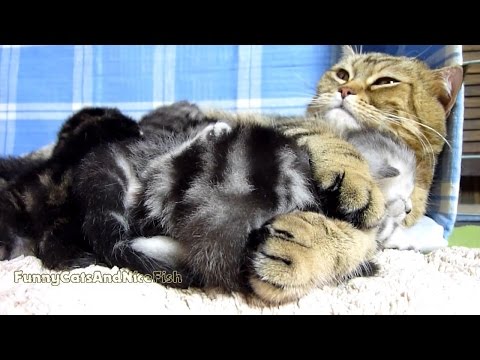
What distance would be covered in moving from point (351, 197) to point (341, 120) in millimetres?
446

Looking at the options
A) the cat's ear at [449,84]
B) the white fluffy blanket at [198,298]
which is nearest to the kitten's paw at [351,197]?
the white fluffy blanket at [198,298]

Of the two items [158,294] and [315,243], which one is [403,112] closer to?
[315,243]

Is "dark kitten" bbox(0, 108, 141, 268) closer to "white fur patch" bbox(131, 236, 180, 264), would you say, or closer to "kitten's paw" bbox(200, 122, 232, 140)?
"white fur patch" bbox(131, 236, 180, 264)

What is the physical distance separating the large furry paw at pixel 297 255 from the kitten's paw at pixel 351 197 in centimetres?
3

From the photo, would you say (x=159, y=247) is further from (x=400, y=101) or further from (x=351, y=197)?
(x=400, y=101)

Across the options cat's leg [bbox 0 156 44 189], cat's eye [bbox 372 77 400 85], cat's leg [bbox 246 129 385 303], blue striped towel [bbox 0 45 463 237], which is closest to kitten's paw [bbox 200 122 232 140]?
cat's leg [bbox 246 129 385 303]

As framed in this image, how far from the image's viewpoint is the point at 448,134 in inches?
50.9

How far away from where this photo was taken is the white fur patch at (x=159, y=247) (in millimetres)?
861

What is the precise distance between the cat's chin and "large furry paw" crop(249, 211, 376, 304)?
0.41 meters

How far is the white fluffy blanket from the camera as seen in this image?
77cm

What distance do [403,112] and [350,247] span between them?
57cm

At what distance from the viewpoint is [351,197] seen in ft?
2.79

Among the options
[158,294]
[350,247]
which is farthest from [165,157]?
[350,247]

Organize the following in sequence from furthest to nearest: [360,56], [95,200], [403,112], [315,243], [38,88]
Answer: [38,88] → [360,56] → [403,112] → [95,200] → [315,243]
